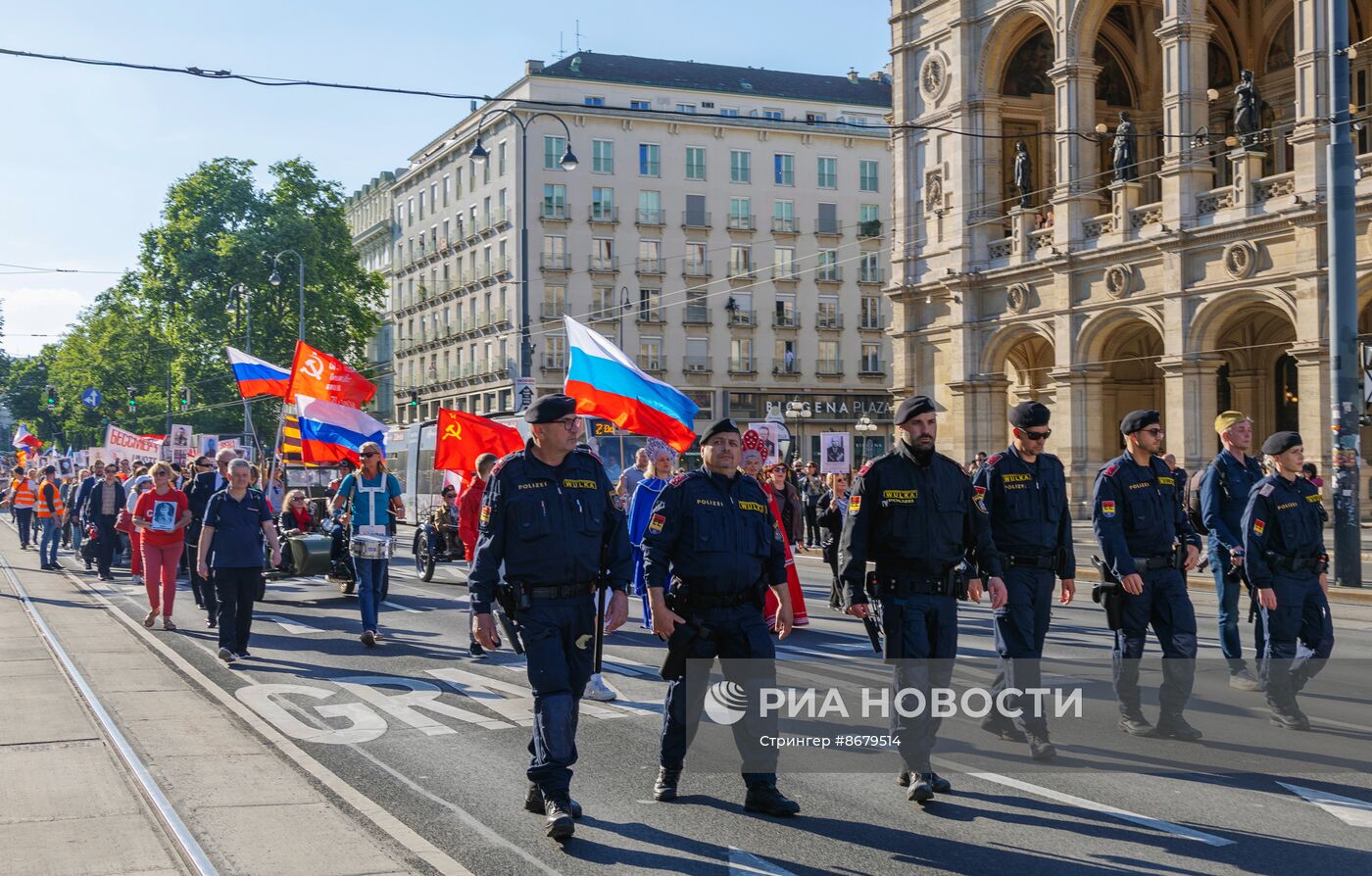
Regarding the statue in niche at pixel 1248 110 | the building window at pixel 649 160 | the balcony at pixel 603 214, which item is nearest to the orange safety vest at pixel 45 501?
the statue in niche at pixel 1248 110

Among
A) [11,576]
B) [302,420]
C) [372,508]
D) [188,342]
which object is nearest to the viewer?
[372,508]

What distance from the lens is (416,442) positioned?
4666 cm

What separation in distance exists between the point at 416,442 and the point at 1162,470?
3976 centimetres

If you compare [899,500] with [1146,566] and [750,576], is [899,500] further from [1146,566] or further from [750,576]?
[1146,566]

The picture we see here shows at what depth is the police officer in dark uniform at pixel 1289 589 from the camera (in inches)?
339

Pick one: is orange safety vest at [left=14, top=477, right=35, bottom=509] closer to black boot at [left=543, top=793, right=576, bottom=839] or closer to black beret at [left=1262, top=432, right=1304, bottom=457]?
black boot at [left=543, top=793, right=576, bottom=839]

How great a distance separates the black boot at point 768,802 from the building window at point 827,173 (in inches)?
2834

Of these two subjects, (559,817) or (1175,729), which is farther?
(1175,729)

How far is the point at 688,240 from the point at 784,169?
22.0ft

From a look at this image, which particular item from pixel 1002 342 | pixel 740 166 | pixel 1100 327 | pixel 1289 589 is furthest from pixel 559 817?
pixel 740 166

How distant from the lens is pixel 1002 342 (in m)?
39.0

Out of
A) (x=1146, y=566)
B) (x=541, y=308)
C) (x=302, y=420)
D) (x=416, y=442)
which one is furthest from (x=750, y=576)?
(x=541, y=308)

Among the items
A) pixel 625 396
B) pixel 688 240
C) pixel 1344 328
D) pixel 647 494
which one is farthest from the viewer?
pixel 688 240

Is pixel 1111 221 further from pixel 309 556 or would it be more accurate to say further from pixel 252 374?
pixel 309 556
